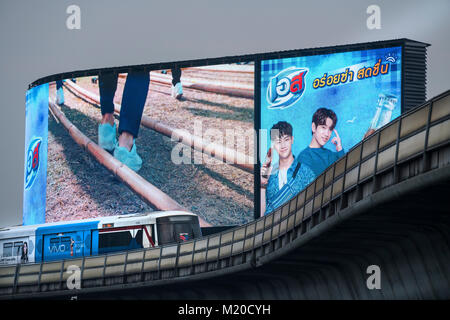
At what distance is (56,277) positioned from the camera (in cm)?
4606

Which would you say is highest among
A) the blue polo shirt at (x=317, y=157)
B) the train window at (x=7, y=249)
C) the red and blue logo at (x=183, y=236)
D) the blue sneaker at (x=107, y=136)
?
the blue sneaker at (x=107, y=136)

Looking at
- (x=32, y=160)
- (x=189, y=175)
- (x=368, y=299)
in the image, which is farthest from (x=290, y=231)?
(x=32, y=160)

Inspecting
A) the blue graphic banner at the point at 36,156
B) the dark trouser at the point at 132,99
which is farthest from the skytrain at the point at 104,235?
the blue graphic banner at the point at 36,156

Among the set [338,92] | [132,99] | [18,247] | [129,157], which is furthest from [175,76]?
[18,247]

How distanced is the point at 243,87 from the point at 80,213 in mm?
18858

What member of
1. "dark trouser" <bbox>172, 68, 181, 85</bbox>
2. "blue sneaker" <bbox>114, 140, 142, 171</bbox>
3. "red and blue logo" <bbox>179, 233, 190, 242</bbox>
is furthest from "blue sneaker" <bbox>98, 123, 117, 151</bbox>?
"red and blue logo" <bbox>179, 233, 190, 242</bbox>

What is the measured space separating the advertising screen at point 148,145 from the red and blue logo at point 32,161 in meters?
0.29

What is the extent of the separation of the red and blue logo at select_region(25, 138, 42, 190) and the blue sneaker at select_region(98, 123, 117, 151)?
7.85 metres

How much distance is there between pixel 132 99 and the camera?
8412cm

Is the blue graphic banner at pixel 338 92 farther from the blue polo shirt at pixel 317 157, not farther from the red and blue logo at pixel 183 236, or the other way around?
the red and blue logo at pixel 183 236

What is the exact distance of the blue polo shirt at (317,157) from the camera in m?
71.8

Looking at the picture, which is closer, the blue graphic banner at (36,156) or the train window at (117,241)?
the train window at (117,241)

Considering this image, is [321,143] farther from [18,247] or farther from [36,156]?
[36,156]
